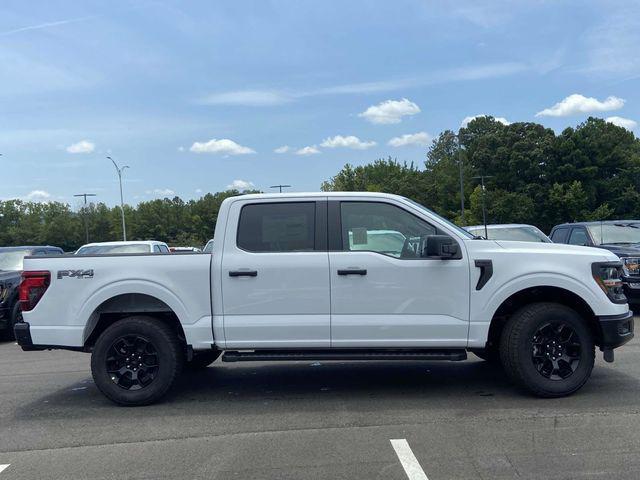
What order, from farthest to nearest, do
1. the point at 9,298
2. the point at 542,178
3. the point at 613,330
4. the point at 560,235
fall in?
1. the point at 542,178
2. the point at 560,235
3. the point at 9,298
4. the point at 613,330

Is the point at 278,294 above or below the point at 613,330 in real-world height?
above

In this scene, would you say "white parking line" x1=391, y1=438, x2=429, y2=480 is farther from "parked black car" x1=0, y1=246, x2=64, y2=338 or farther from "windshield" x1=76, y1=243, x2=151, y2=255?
"windshield" x1=76, y1=243, x2=151, y2=255

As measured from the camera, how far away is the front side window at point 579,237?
486 inches

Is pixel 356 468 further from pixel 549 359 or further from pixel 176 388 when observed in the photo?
pixel 176 388

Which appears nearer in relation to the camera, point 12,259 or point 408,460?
point 408,460

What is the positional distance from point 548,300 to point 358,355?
6.51ft

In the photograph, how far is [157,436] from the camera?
16.4ft

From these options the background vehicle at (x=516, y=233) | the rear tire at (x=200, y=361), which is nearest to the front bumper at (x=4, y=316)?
the rear tire at (x=200, y=361)

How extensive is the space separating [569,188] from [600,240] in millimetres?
39686

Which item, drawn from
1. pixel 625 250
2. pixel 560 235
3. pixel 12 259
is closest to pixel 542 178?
pixel 560 235

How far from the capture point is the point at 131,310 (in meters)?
5.93

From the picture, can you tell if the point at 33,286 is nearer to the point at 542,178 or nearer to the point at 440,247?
the point at 440,247

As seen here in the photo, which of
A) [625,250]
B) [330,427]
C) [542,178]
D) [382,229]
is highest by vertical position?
[542,178]

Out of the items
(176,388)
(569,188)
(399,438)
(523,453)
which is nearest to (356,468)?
(399,438)
